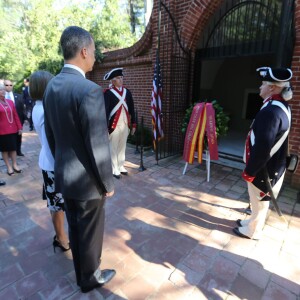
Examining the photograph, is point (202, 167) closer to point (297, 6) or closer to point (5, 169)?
point (297, 6)

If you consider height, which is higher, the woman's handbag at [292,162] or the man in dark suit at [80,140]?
the man in dark suit at [80,140]

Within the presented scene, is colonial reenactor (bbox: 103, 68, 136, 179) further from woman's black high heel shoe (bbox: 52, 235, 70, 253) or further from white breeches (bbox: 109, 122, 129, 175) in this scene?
woman's black high heel shoe (bbox: 52, 235, 70, 253)

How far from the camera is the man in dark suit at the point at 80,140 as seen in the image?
1.49 m

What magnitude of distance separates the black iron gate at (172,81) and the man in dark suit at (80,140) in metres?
3.59

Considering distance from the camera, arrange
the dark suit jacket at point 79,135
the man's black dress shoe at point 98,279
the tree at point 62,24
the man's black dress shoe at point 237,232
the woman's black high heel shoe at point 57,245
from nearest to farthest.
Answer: the dark suit jacket at point 79,135 → the man's black dress shoe at point 98,279 → the woman's black high heel shoe at point 57,245 → the man's black dress shoe at point 237,232 → the tree at point 62,24

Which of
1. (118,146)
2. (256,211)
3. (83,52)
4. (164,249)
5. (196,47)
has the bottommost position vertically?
(164,249)

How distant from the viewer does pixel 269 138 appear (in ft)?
7.11

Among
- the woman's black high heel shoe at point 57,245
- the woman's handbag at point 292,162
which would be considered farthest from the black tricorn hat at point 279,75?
the woman's black high heel shoe at point 57,245

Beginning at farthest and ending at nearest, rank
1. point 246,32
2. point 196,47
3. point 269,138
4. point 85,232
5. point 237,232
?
point 196,47 → point 246,32 → point 237,232 → point 269,138 → point 85,232

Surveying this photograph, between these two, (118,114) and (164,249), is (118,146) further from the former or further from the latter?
(164,249)

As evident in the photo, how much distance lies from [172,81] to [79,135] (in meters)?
4.12

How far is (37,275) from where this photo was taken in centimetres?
212

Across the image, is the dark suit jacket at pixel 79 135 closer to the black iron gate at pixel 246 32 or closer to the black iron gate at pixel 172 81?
the black iron gate at pixel 246 32

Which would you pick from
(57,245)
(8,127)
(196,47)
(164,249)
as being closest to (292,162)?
(164,249)
